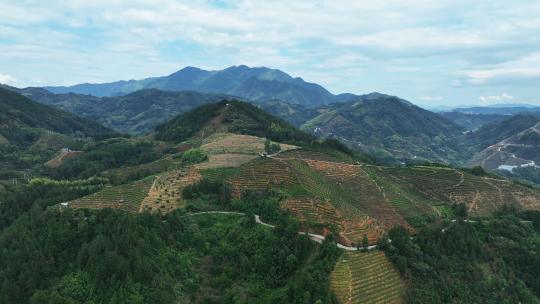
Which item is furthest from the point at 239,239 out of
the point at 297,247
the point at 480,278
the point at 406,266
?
the point at 480,278

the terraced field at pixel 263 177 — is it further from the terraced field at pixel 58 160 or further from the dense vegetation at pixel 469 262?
the terraced field at pixel 58 160

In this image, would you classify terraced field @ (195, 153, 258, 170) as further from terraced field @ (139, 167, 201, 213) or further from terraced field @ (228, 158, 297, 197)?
terraced field @ (228, 158, 297, 197)

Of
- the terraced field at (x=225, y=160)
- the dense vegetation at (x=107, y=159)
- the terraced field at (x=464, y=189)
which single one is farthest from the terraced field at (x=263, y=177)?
the dense vegetation at (x=107, y=159)

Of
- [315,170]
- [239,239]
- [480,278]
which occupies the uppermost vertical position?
[315,170]

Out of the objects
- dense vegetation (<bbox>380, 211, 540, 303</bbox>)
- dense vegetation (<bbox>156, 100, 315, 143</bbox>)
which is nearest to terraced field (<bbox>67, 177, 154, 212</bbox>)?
dense vegetation (<bbox>380, 211, 540, 303</bbox>)

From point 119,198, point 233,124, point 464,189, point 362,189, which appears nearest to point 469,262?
point 362,189

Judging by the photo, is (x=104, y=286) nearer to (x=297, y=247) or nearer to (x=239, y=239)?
(x=239, y=239)

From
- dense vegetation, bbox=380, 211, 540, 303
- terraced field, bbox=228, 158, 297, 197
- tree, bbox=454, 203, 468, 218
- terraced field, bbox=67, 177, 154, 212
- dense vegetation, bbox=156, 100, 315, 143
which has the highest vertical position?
dense vegetation, bbox=156, 100, 315, 143
